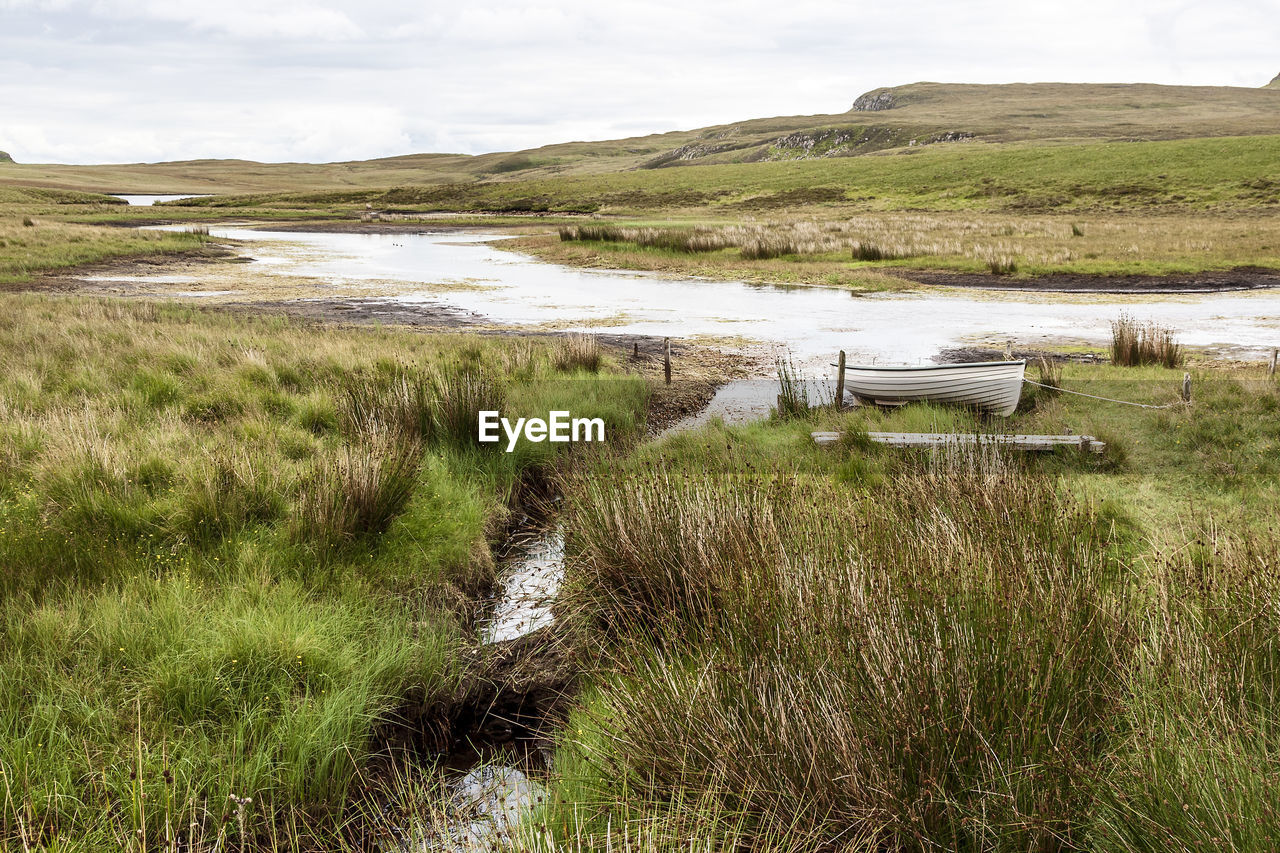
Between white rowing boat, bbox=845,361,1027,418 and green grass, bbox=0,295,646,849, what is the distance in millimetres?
3187

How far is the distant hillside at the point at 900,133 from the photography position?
111375mm

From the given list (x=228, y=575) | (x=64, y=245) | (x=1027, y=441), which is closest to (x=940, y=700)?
(x=228, y=575)

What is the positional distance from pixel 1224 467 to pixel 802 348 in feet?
28.0

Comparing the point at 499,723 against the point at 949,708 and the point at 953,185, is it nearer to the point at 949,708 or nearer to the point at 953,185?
the point at 949,708

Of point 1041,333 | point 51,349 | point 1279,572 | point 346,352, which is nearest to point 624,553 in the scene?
Result: point 1279,572

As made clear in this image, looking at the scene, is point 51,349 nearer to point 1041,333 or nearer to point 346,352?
point 346,352

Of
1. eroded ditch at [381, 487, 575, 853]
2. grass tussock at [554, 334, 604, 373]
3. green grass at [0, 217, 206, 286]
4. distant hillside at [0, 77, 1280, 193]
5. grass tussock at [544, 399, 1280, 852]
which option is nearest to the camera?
grass tussock at [544, 399, 1280, 852]

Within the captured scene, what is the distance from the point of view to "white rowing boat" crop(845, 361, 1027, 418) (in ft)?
33.0

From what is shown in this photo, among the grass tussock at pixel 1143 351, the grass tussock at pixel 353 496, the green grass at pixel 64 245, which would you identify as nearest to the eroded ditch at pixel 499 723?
the grass tussock at pixel 353 496

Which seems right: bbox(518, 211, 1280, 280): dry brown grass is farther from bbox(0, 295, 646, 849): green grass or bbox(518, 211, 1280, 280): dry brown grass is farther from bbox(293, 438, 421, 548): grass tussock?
bbox(293, 438, 421, 548): grass tussock

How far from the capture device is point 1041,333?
705 inches

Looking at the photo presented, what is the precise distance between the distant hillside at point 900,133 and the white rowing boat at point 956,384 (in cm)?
10305

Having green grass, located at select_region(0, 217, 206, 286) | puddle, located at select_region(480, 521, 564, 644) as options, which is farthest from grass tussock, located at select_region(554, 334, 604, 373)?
green grass, located at select_region(0, 217, 206, 286)

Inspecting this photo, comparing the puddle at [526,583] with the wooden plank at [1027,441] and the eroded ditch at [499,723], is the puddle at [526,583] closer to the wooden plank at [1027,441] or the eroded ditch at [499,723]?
the eroded ditch at [499,723]
